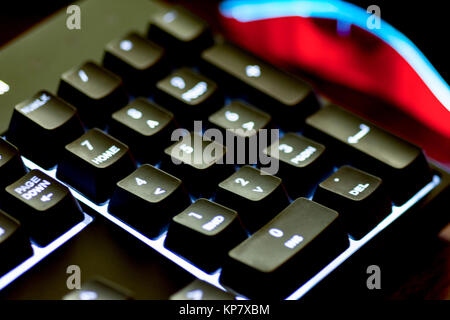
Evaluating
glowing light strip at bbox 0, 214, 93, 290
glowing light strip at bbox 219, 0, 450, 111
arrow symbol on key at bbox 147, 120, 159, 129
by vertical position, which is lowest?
glowing light strip at bbox 0, 214, 93, 290

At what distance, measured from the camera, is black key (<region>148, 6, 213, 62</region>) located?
62 centimetres

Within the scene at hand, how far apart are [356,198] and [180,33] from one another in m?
0.23

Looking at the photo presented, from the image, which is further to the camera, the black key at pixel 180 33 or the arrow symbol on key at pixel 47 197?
the black key at pixel 180 33

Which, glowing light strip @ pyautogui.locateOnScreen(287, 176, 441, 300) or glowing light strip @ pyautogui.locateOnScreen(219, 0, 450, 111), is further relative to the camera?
glowing light strip @ pyautogui.locateOnScreen(219, 0, 450, 111)

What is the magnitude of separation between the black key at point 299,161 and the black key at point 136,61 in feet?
0.43

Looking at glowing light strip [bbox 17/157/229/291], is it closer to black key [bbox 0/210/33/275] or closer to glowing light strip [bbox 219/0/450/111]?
black key [bbox 0/210/33/275]

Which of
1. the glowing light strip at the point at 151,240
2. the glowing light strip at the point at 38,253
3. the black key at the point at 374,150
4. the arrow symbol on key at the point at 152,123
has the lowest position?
the glowing light strip at the point at 38,253

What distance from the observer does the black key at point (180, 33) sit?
24.3 inches

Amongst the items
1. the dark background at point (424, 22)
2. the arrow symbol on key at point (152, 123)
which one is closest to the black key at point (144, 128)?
the arrow symbol on key at point (152, 123)

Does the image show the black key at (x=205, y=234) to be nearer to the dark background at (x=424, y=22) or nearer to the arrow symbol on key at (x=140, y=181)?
the arrow symbol on key at (x=140, y=181)

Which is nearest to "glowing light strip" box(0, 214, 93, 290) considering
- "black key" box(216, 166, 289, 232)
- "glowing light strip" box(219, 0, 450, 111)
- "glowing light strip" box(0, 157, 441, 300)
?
"glowing light strip" box(0, 157, 441, 300)

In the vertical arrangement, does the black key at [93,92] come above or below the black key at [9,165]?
above

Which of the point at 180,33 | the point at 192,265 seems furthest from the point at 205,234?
the point at 180,33

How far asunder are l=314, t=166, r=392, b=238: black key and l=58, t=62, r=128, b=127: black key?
18cm
